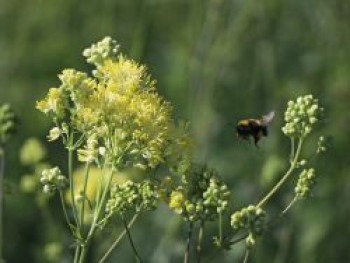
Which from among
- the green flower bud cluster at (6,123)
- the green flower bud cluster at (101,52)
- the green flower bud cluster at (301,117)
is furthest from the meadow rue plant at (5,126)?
the green flower bud cluster at (301,117)

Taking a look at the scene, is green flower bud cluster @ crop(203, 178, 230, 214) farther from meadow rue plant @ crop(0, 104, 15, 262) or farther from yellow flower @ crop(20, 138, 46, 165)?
yellow flower @ crop(20, 138, 46, 165)

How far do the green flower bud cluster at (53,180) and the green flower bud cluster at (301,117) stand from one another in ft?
3.68

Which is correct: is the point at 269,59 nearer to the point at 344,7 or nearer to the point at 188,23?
the point at 344,7

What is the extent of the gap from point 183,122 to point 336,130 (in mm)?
4994

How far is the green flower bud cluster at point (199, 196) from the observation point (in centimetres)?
508

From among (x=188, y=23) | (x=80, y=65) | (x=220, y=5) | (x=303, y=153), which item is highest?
(x=188, y=23)

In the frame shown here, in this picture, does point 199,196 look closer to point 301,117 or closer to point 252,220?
point 252,220

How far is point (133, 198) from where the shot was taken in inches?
201

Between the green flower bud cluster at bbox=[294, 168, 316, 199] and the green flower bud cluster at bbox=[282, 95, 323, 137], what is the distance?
211 mm

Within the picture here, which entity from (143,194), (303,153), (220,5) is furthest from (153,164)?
(303,153)

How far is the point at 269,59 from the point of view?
9.86 metres

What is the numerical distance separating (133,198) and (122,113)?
0.41 metres

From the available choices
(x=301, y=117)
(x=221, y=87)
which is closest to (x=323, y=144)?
(x=301, y=117)

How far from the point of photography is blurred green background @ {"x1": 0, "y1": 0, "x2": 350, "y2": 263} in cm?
902
